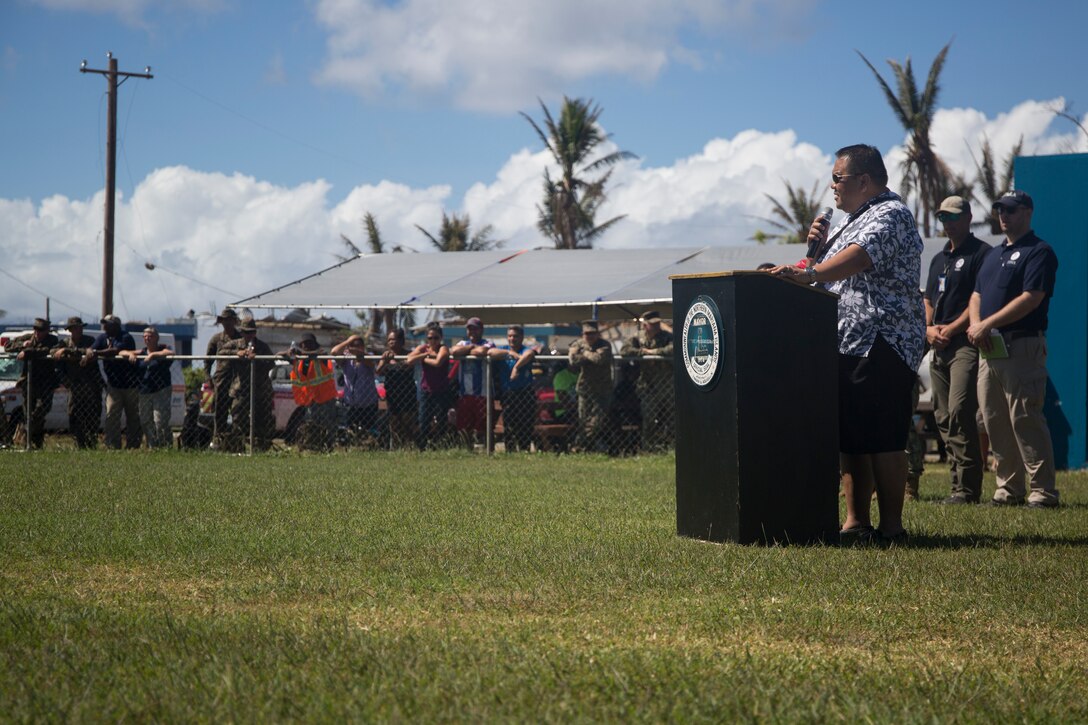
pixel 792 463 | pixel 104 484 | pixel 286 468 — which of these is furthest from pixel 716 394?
pixel 286 468

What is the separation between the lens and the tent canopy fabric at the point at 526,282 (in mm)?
20062

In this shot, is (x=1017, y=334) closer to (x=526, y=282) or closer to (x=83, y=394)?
(x=83, y=394)

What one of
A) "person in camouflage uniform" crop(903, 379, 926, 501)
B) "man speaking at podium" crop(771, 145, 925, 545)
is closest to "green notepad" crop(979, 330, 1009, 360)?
"person in camouflage uniform" crop(903, 379, 926, 501)

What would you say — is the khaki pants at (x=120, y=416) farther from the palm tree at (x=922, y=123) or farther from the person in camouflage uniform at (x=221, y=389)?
the palm tree at (x=922, y=123)

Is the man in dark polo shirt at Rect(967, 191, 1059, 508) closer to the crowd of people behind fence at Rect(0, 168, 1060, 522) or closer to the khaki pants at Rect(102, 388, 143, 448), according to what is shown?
the crowd of people behind fence at Rect(0, 168, 1060, 522)

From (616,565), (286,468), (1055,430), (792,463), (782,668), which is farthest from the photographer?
(1055,430)

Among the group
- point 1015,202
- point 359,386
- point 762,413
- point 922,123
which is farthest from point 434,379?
point 922,123

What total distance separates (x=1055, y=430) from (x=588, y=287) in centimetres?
918

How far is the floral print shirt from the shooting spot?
243 inches

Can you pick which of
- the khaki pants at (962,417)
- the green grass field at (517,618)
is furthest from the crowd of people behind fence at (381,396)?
the green grass field at (517,618)

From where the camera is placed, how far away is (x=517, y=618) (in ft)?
13.4

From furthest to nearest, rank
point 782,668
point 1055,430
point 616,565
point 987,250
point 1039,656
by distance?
point 1055,430
point 987,250
point 616,565
point 1039,656
point 782,668

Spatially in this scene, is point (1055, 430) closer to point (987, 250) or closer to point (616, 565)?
point (987, 250)

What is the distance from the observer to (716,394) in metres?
6.04
